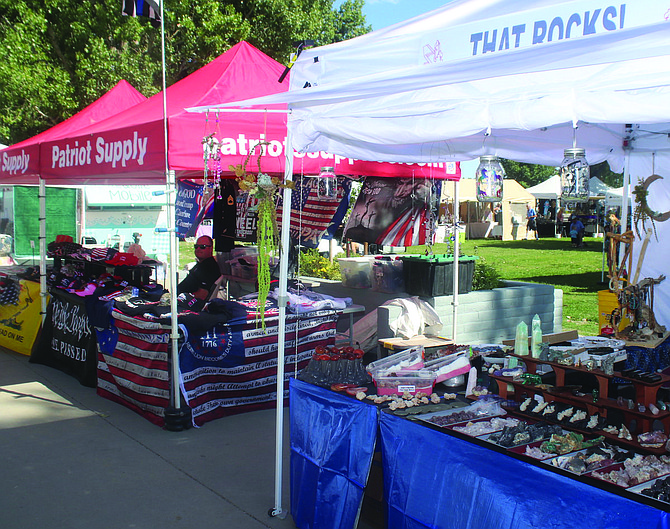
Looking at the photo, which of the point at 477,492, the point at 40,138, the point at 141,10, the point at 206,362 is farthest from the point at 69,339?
the point at 477,492

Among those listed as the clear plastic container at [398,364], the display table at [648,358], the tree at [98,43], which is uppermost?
the tree at [98,43]

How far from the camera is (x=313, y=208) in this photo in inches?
307

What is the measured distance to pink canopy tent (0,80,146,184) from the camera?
306 inches

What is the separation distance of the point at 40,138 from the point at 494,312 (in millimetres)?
6342

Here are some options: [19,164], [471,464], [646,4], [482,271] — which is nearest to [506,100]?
[646,4]

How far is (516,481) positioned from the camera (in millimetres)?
2766

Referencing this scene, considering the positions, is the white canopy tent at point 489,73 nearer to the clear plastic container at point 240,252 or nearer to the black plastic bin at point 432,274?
the black plastic bin at point 432,274

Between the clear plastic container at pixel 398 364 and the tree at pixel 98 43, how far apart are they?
1294cm

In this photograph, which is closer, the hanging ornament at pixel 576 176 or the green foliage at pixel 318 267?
the hanging ornament at pixel 576 176

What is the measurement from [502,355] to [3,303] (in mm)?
7145

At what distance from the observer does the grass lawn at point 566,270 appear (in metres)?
11.1


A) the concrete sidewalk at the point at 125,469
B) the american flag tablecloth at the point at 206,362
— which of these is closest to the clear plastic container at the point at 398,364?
the concrete sidewalk at the point at 125,469

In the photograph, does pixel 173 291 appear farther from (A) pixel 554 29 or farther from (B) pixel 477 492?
(A) pixel 554 29

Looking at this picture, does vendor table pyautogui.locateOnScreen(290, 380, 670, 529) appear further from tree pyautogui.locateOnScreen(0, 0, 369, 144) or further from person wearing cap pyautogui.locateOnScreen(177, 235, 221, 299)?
tree pyautogui.locateOnScreen(0, 0, 369, 144)
